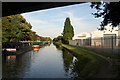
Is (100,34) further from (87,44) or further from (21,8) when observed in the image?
(21,8)

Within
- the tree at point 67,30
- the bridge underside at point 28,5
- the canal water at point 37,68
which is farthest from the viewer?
the tree at point 67,30

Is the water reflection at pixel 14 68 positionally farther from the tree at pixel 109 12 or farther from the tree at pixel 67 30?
the tree at pixel 67 30

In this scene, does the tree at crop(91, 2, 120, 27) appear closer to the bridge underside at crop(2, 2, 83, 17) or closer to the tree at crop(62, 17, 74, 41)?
the bridge underside at crop(2, 2, 83, 17)

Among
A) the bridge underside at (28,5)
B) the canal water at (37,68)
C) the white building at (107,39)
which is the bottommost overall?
the canal water at (37,68)

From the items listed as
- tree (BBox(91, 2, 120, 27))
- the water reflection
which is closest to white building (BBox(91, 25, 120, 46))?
tree (BBox(91, 2, 120, 27))

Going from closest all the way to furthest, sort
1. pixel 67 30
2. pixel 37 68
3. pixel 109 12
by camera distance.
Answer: pixel 109 12, pixel 37 68, pixel 67 30

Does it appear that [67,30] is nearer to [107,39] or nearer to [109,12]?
[107,39]

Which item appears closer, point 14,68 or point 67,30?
point 14,68

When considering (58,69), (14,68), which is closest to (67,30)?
(58,69)

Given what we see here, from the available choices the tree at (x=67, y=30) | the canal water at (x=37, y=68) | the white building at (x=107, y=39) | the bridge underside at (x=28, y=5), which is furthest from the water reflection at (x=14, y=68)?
the tree at (x=67, y=30)

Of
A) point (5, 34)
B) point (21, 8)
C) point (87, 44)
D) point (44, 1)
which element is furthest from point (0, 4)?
point (87, 44)

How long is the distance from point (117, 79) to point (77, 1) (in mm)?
6142

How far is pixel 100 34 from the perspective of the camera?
50.4 m

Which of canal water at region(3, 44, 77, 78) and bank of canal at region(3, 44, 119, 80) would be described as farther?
canal water at region(3, 44, 77, 78)
